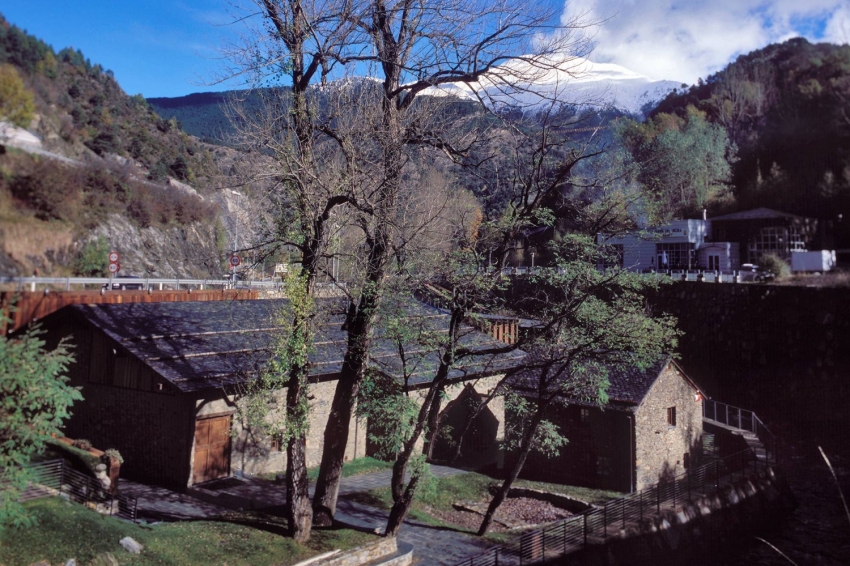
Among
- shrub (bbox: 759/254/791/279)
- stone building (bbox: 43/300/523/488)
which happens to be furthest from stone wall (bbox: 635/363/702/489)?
shrub (bbox: 759/254/791/279)

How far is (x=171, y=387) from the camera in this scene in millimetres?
16969

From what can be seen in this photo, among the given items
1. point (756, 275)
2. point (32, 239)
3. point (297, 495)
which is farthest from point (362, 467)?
point (756, 275)

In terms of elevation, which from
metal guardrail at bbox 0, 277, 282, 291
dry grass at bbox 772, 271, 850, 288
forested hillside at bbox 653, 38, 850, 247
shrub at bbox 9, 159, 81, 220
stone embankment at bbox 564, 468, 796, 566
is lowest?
stone embankment at bbox 564, 468, 796, 566

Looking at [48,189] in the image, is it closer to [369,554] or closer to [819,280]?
[369,554]

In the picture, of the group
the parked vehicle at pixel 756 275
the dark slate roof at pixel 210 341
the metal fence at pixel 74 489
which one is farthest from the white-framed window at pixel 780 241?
the metal fence at pixel 74 489

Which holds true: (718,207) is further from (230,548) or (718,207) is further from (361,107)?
(230,548)

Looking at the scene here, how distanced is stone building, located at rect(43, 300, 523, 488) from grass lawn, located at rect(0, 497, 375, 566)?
13.0ft

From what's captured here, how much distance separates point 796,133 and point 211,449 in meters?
55.2

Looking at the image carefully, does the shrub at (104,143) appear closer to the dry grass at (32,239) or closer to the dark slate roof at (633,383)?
the dry grass at (32,239)

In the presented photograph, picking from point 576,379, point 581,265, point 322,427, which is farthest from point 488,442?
point 581,265

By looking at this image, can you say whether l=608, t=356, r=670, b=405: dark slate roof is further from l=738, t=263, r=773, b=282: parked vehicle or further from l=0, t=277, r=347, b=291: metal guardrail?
l=738, t=263, r=773, b=282: parked vehicle

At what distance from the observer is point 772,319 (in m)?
36.7

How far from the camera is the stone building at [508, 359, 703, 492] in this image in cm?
2264

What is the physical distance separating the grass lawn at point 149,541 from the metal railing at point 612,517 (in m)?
3.34
